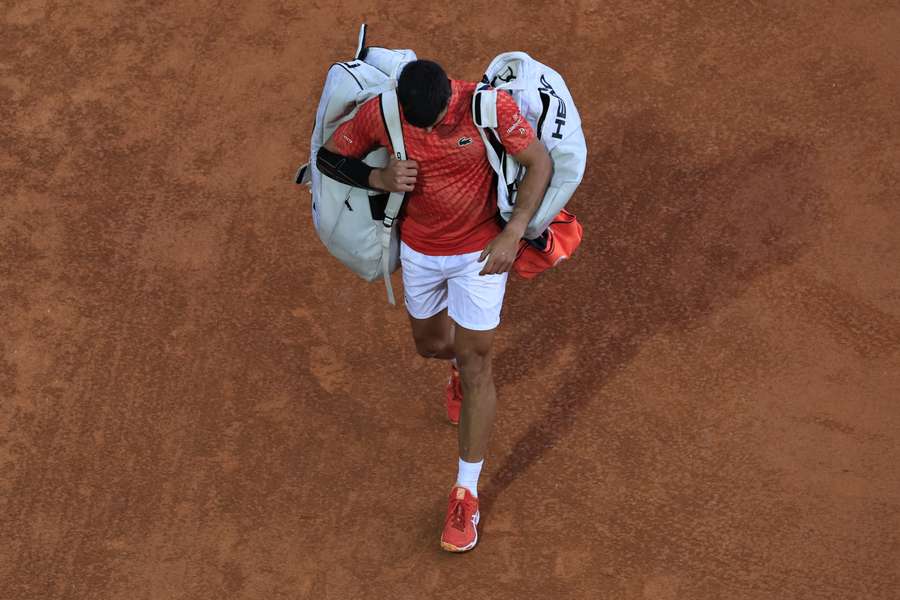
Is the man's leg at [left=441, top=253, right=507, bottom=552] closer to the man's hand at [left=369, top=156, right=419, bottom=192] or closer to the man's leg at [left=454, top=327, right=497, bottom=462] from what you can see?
the man's leg at [left=454, top=327, right=497, bottom=462]

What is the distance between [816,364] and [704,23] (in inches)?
119

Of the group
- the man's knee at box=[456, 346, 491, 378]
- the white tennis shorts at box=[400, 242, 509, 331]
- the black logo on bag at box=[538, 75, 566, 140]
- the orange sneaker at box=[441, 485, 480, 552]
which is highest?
the black logo on bag at box=[538, 75, 566, 140]

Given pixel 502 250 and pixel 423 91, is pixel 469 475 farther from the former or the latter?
pixel 423 91

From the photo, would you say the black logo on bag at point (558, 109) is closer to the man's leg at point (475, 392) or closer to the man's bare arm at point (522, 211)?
the man's bare arm at point (522, 211)

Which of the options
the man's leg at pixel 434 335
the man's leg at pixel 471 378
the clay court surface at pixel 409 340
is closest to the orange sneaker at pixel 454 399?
the clay court surface at pixel 409 340

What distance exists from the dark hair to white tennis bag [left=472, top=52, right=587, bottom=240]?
10.5 inches

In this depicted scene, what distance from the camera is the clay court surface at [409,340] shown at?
6.71 meters

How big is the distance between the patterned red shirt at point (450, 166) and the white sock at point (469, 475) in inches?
48.2

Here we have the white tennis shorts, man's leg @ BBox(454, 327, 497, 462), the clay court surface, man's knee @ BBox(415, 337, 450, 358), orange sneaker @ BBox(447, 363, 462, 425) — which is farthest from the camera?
orange sneaker @ BBox(447, 363, 462, 425)

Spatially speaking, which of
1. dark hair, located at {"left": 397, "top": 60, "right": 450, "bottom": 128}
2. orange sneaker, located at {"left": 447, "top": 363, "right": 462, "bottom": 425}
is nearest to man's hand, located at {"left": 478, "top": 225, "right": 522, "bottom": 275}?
dark hair, located at {"left": 397, "top": 60, "right": 450, "bottom": 128}

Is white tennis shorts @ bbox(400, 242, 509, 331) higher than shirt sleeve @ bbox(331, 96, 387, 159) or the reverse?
the reverse

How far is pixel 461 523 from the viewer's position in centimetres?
664

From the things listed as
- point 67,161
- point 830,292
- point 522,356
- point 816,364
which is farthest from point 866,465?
point 67,161

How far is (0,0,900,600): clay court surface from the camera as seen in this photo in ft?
22.0
